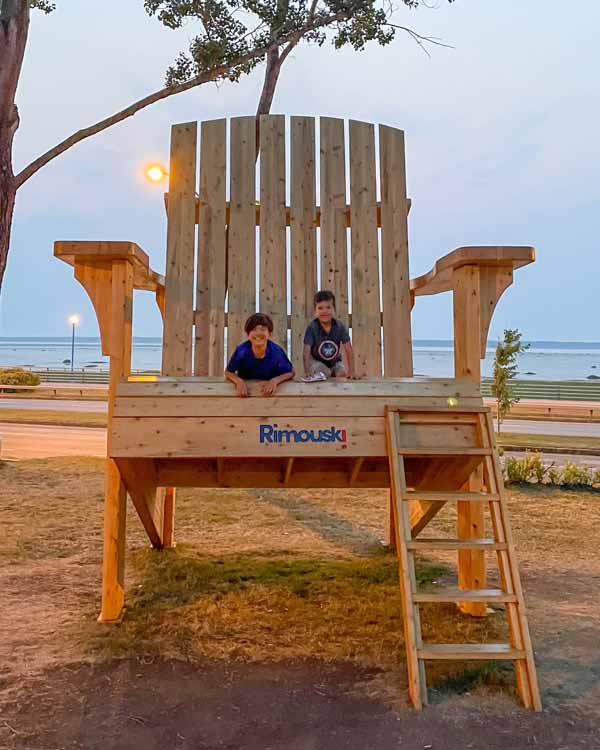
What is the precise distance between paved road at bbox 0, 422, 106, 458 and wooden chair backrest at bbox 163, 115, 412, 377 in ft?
17.7

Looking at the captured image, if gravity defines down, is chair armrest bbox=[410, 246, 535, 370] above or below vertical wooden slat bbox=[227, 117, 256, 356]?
below

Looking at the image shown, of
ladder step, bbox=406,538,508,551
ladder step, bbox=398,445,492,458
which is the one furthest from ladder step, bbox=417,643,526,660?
ladder step, bbox=398,445,492,458

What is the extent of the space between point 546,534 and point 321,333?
2.65m

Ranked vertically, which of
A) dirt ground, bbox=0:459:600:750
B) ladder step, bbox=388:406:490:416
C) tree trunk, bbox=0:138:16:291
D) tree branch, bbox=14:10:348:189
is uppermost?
tree branch, bbox=14:10:348:189

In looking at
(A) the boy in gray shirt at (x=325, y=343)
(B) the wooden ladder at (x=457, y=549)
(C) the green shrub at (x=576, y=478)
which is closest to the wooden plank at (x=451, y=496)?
(B) the wooden ladder at (x=457, y=549)

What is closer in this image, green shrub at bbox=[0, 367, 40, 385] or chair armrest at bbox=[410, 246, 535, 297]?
chair armrest at bbox=[410, 246, 535, 297]

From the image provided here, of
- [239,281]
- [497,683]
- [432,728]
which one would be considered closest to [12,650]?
[432,728]

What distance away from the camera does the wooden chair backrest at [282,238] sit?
408 cm

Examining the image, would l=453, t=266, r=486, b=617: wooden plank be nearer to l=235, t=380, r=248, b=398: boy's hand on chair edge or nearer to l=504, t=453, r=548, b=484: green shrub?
l=235, t=380, r=248, b=398: boy's hand on chair edge

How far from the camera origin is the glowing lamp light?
6.05 metres

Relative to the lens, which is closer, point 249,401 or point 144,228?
point 249,401

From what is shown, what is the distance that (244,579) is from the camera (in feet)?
12.3

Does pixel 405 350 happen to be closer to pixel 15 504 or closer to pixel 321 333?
pixel 321 333

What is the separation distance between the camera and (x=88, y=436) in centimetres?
1102
